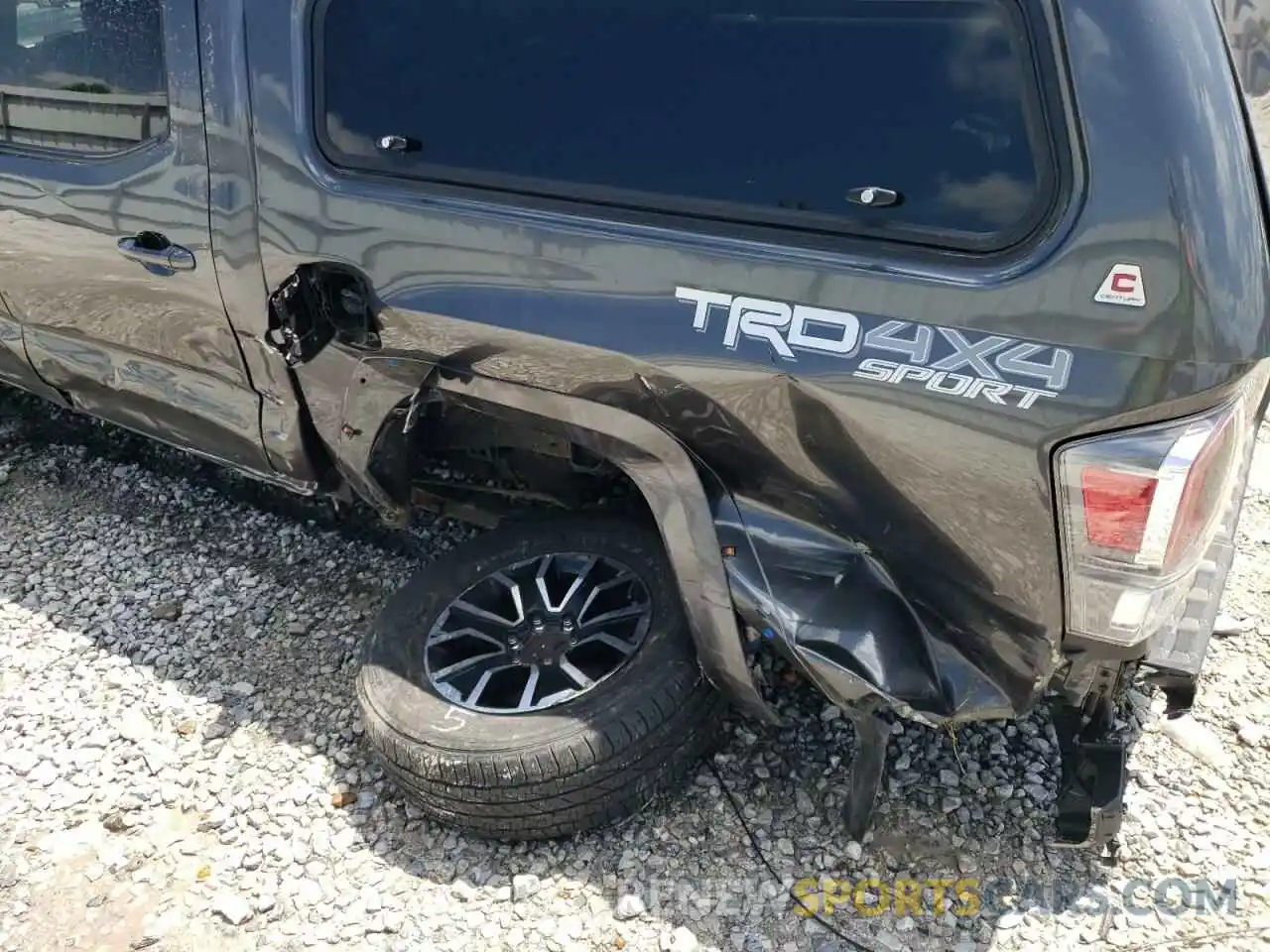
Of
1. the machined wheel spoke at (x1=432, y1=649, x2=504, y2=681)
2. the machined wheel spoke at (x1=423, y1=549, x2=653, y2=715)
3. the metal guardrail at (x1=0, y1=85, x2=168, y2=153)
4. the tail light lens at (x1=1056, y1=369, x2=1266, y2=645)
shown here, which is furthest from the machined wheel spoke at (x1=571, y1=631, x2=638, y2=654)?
the metal guardrail at (x1=0, y1=85, x2=168, y2=153)

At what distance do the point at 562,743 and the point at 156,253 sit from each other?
1653 millimetres

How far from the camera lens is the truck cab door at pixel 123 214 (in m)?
2.51

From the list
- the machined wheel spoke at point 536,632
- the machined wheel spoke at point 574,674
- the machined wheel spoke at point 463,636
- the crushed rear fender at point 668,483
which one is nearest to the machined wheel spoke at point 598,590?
the machined wheel spoke at point 536,632

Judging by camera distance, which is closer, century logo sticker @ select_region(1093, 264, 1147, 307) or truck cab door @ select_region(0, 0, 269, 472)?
century logo sticker @ select_region(1093, 264, 1147, 307)

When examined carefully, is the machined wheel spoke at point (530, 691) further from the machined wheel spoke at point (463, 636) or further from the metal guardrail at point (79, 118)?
the metal guardrail at point (79, 118)

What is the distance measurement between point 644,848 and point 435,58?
1.85 m

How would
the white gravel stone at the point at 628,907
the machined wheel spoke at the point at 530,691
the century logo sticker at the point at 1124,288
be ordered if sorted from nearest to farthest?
the century logo sticker at the point at 1124,288 → the white gravel stone at the point at 628,907 → the machined wheel spoke at the point at 530,691

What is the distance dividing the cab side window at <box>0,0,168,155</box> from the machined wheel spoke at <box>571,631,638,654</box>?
1662mm

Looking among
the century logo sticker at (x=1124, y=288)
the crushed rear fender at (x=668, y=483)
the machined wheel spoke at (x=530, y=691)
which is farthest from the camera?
the machined wheel spoke at (x=530, y=691)

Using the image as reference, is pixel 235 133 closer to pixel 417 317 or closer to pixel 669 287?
pixel 417 317

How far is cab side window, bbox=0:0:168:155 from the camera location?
100 inches

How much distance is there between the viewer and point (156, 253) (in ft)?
8.63

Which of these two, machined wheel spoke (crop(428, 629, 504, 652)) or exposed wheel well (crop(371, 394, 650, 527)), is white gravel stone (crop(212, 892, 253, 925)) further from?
exposed wheel well (crop(371, 394, 650, 527))

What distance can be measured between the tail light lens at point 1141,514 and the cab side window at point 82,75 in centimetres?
229
